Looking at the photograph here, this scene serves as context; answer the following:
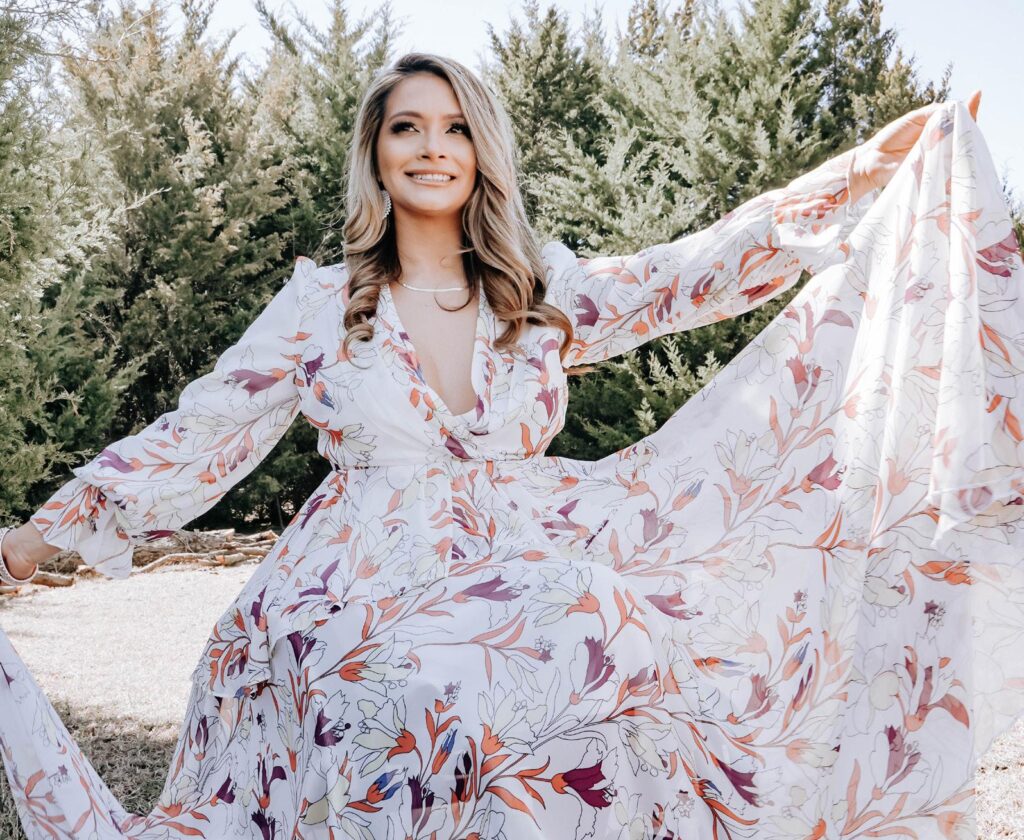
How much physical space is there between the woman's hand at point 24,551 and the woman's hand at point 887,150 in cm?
176

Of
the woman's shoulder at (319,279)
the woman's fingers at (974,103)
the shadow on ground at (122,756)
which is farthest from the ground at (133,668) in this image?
the woman's fingers at (974,103)

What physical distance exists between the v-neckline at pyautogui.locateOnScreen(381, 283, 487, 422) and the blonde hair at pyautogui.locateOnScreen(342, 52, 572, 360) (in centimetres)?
3

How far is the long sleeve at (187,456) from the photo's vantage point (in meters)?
1.97

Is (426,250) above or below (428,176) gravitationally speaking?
below

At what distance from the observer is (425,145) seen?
2248mm

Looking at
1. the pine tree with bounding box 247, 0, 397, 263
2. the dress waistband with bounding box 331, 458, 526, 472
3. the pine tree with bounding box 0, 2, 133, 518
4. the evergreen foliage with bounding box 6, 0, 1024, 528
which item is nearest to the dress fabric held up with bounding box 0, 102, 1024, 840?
the dress waistband with bounding box 331, 458, 526, 472

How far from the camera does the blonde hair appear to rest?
7.38ft

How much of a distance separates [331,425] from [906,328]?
1119 millimetres

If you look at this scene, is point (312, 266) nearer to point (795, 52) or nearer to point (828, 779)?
point (828, 779)

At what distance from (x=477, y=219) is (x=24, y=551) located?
1.21 meters

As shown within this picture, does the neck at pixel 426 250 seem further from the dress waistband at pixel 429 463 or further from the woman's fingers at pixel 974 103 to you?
the woman's fingers at pixel 974 103

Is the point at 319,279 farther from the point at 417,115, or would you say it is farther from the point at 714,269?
the point at 714,269

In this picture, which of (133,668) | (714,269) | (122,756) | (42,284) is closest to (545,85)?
(42,284)

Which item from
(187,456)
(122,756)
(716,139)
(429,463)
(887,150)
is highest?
(887,150)
